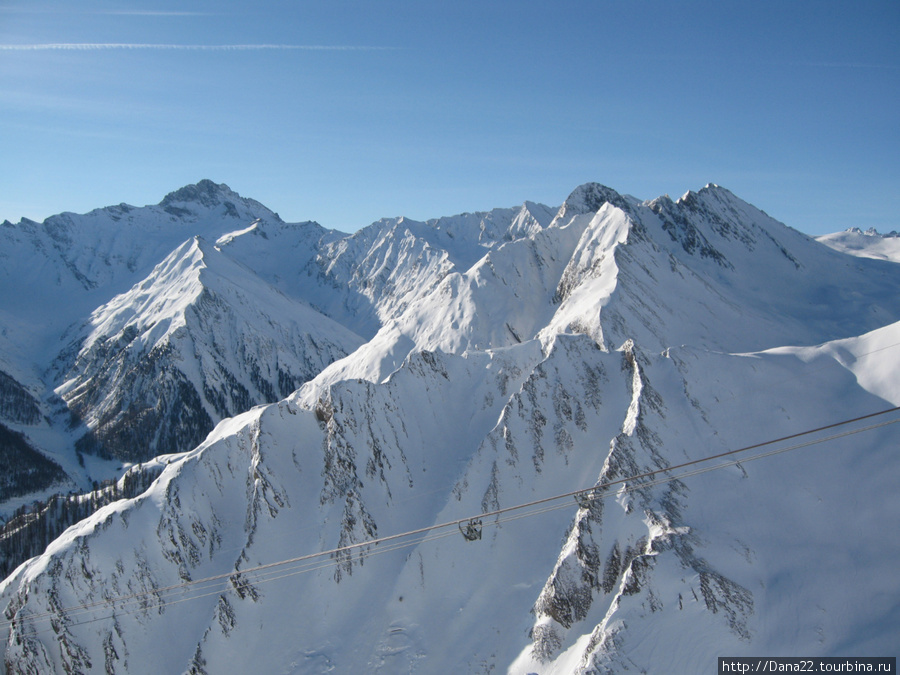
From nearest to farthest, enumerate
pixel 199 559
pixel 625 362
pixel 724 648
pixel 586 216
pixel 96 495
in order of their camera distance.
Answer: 1. pixel 724 648
2. pixel 199 559
3. pixel 625 362
4. pixel 96 495
5. pixel 586 216

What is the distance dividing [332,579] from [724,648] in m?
35.4

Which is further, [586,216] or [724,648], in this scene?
[586,216]

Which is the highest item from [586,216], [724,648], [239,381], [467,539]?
[586,216]

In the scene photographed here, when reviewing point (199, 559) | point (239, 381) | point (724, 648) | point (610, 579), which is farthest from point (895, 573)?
point (239, 381)

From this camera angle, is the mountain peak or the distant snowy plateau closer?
the distant snowy plateau

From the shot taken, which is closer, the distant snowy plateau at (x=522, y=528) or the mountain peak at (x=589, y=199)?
the distant snowy plateau at (x=522, y=528)

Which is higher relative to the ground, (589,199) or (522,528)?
(589,199)

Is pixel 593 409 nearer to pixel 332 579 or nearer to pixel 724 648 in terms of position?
pixel 724 648

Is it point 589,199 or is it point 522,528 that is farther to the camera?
point 589,199

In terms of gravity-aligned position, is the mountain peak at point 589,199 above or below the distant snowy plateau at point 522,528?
above

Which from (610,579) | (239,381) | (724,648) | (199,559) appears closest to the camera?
(724,648)

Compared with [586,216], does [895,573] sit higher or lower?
lower

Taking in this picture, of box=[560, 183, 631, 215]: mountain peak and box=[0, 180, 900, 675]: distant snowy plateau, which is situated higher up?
box=[560, 183, 631, 215]: mountain peak

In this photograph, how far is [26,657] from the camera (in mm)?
55469
